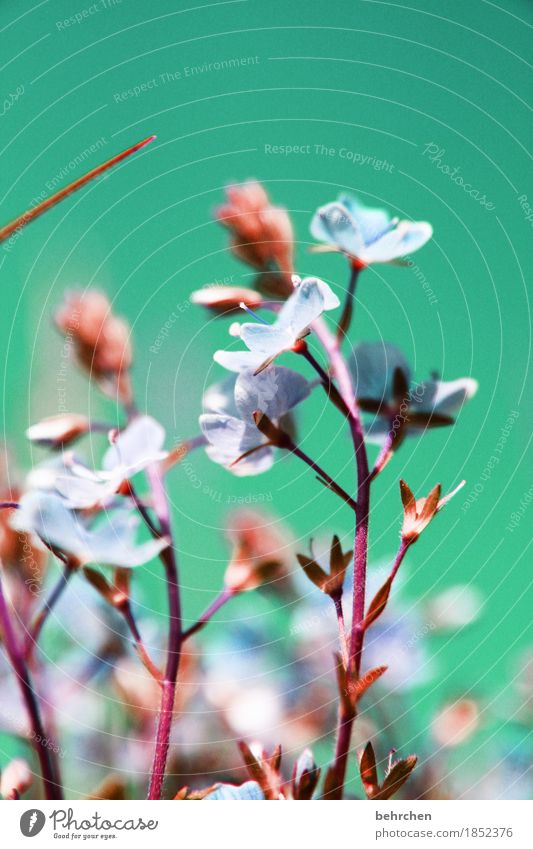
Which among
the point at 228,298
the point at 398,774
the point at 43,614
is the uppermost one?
the point at 228,298

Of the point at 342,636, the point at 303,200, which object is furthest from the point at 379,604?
the point at 303,200

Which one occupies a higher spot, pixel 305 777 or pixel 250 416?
pixel 250 416

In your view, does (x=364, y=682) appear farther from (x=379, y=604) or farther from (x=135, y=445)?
(x=135, y=445)

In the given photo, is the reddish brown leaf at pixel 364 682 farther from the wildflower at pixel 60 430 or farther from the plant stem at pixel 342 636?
the wildflower at pixel 60 430

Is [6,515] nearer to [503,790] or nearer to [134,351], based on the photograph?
[134,351]
